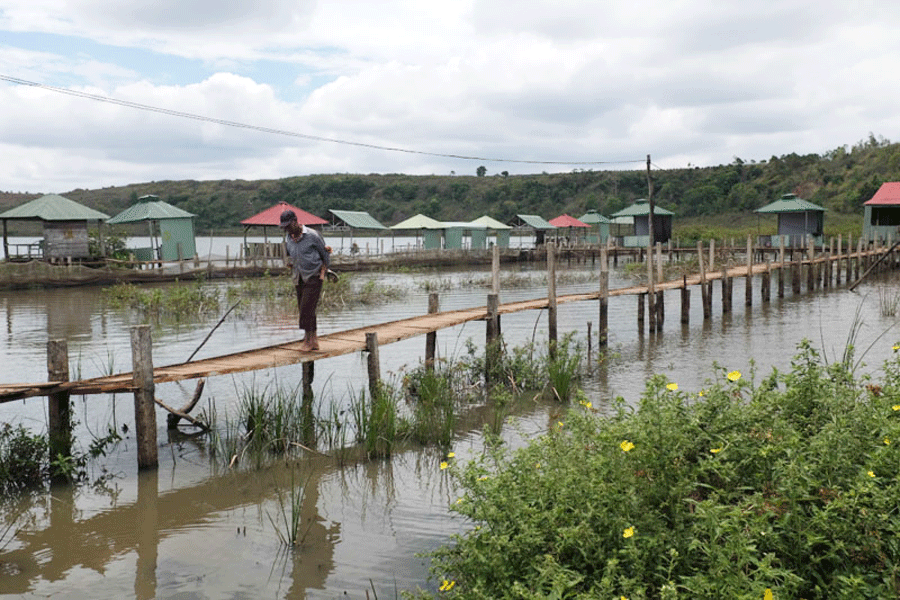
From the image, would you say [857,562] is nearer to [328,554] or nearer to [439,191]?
[328,554]

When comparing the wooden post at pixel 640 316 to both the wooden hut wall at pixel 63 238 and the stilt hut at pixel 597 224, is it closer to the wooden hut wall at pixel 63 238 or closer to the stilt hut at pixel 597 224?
the wooden hut wall at pixel 63 238

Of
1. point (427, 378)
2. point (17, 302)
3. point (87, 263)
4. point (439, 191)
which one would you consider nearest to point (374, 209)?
point (439, 191)

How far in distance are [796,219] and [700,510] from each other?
4080cm

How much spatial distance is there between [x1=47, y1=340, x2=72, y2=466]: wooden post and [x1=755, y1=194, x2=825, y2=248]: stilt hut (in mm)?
36765

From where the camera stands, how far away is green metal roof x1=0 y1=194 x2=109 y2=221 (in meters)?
31.2

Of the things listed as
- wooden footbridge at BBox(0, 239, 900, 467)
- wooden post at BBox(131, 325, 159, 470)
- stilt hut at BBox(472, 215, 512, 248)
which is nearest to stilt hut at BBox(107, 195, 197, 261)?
stilt hut at BBox(472, 215, 512, 248)

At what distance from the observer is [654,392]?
5.19 meters

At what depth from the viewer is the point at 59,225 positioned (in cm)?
3206

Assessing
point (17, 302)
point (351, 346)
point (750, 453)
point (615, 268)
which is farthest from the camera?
point (615, 268)

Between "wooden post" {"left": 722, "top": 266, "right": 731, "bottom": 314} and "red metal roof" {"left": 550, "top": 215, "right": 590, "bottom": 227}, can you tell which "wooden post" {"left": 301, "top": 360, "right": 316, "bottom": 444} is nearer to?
"wooden post" {"left": 722, "top": 266, "right": 731, "bottom": 314}

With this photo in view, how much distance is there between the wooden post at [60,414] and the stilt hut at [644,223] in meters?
41.0

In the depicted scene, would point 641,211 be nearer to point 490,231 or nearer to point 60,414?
point 490,231

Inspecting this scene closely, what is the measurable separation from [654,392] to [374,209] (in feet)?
271

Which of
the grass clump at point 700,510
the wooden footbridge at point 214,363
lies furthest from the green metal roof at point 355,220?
the grass clump at point 700,510
